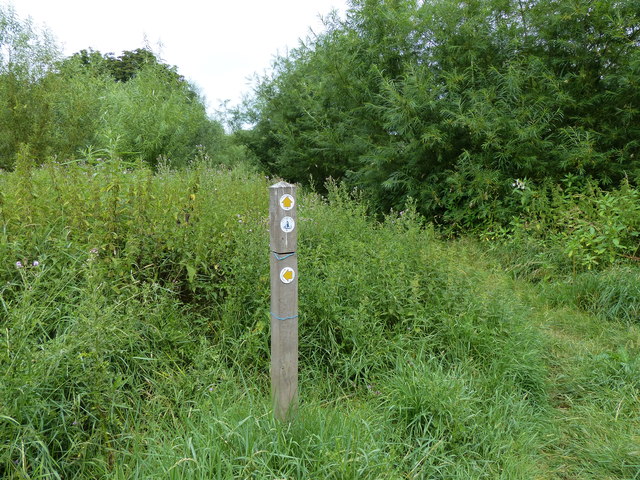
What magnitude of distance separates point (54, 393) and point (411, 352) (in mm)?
2115

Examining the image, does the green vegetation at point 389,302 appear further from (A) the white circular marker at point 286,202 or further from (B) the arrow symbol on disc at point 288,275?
(A) the white circular marker at point 286,202

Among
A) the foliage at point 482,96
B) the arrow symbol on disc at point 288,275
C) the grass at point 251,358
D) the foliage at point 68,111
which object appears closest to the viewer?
the grass at point 251,358

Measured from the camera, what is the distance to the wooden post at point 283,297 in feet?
7.02

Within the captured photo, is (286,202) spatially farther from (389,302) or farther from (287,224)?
(389,302)

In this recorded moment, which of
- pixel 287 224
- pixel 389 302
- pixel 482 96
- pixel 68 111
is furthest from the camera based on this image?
pixel 68 111

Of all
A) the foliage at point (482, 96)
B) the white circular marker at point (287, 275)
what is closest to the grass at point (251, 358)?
the white circular marker at point (287, 275)

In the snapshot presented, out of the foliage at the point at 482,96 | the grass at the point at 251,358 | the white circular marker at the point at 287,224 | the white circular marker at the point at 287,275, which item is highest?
the foliage at the point at 482,96

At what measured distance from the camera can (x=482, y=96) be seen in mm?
6812

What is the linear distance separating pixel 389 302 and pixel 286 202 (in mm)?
1545

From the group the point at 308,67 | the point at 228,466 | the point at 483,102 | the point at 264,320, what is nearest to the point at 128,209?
the point at 264,320

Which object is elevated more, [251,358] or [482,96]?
[482,96]

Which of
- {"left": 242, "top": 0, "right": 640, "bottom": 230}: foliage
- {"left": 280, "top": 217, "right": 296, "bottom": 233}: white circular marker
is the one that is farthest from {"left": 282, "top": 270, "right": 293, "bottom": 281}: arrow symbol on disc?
{"left": 242, "top": 0, "right": 640, "bottom": 230}: foliage

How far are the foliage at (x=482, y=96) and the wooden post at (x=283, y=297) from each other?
17.2 ft

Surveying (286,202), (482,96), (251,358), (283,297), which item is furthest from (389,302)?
(482,96)
